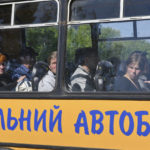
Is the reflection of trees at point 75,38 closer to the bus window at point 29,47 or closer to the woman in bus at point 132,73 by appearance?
the bus window at point 29,47

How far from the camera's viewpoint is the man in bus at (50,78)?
195 inches

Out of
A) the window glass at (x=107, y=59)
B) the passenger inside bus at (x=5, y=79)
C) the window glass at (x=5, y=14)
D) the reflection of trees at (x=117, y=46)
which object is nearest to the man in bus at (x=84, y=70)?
the window glass at (x=107, y=59)

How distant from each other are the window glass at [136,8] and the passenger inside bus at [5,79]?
1436 millimetres

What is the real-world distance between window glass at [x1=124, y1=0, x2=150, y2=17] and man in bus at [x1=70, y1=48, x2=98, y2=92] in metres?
0.55

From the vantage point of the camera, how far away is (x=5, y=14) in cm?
534

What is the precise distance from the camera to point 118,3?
4.70 m

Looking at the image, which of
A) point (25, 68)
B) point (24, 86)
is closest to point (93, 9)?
point (25, 68)

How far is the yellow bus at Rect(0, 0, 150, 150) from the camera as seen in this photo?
4.52 meters

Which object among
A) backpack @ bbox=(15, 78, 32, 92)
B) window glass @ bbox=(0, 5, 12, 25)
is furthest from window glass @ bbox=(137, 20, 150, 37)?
window glass @ bbox=(0, 5, 12, 25)

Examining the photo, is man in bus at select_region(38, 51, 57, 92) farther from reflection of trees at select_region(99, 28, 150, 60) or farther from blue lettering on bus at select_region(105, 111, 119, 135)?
blue lettering on bus at select_region(105, 111, 119, 135)

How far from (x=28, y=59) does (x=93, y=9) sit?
0.98 meters

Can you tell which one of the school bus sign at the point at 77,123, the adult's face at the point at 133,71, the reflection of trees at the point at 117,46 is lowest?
the school bus sign at the point at 77,123

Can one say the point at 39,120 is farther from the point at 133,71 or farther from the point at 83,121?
the point at 133,71

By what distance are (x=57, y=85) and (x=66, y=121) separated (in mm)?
409
